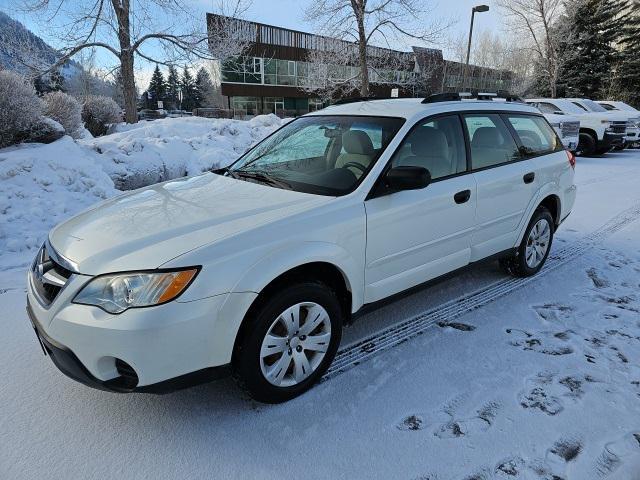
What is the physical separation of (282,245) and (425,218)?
1.23 meters

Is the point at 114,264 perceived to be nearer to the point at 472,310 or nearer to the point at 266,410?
the point at 266,410

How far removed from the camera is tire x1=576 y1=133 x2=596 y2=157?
15.3 metres

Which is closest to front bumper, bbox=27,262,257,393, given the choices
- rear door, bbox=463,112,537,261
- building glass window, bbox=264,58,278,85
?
rear door, bbox=463,112,537,261

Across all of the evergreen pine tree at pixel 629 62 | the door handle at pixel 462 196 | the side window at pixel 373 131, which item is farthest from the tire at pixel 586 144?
the evergreen pine tree at pixel 629 62

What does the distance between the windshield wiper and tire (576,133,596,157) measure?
15.0m

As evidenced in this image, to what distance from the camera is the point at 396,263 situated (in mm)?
3262

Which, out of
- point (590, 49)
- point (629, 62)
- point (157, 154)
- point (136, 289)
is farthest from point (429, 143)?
point (629, 62)

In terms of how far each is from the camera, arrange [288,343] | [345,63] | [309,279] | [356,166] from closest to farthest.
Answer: [288,343] < [309,279] < [356,166] < [345,63]

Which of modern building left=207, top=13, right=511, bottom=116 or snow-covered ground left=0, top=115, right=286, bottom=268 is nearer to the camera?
snow-covered ground left=0, top=115, right=286, bottom=268

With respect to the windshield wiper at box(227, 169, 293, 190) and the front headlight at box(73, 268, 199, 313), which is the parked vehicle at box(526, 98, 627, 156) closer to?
the windshield wiper at box(227, 169, 293, 190)

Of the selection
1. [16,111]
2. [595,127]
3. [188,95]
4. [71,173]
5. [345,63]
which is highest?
[345,63]

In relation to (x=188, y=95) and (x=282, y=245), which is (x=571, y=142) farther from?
(x=188, y=95)

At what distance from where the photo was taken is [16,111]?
7.36m

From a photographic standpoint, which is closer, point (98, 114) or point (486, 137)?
point (486, 137)
